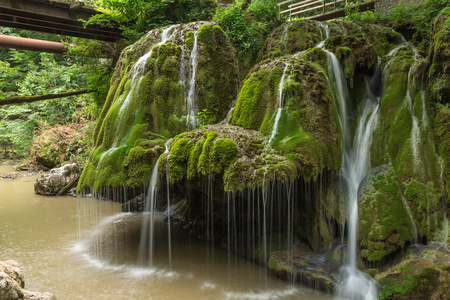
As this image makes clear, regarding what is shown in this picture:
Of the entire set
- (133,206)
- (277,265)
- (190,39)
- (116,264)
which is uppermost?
(190,39)

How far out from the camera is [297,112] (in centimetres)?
645

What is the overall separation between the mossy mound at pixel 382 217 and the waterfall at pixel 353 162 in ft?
0.55

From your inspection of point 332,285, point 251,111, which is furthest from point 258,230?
point 251,111

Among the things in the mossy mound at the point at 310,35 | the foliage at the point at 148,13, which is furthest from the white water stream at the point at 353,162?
the foliage at the point at 148,13

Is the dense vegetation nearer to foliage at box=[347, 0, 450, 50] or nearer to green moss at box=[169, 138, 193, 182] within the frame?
foliage at box=[347, 0, 450, 50]

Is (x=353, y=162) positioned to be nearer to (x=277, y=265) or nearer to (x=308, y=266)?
(x=308, y=266)

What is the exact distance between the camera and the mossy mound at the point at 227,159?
18.4ft

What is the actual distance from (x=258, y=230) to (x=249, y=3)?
9299 millimetres

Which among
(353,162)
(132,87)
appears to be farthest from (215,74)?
(353,162)

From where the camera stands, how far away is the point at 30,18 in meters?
12.3

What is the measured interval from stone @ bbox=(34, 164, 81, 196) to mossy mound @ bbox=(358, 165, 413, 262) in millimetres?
12004

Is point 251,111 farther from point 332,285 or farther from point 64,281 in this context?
point 64,281

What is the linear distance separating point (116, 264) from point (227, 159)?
3.52 m

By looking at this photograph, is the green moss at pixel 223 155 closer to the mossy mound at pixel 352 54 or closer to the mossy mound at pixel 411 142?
the mossy mound at pixel 411 142
